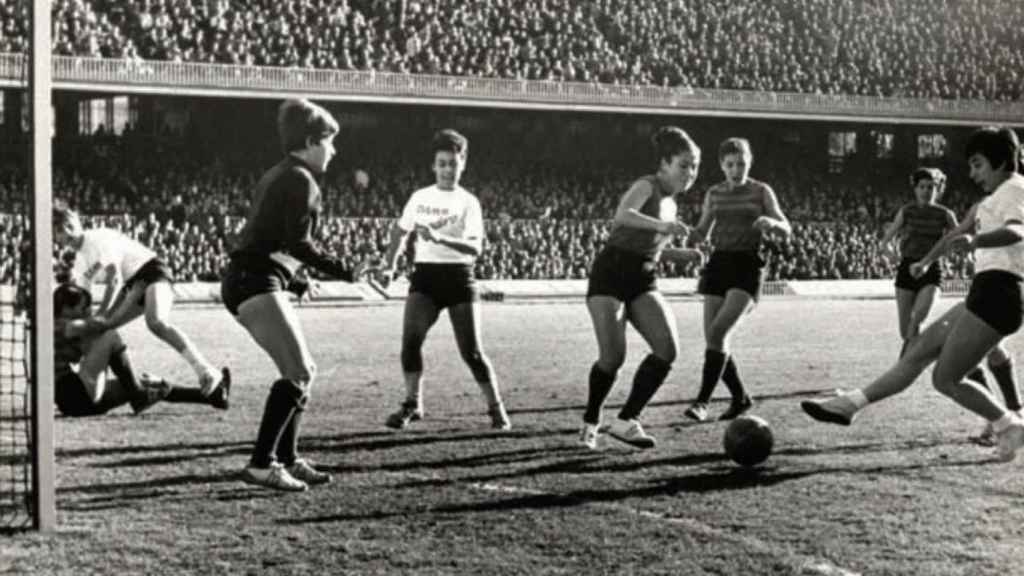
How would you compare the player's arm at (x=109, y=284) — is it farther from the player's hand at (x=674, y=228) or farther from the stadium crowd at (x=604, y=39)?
the stadium crowd at (x=604, y=39)

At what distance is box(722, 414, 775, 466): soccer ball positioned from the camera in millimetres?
8375

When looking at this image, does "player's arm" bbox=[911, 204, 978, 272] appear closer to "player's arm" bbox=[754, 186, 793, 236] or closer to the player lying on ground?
"player's arm" bbox=[754, 186, 793, 236]

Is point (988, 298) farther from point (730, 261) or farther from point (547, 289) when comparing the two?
point (547, 289)

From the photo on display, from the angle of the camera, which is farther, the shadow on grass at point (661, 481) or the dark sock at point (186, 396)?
the dark sock at point (186, 396)

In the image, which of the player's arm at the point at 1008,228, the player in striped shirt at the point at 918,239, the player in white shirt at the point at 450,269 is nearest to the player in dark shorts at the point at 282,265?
the player in white shirt at the point at 450,269

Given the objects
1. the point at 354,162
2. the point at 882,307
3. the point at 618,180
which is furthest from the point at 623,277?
the point at 618,180

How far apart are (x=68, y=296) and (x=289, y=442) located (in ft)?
10.7

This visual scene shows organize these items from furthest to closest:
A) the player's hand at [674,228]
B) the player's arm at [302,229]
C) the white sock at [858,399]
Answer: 1. the white sock at [858,399]
2. the player's hand at [674,228]
3. the player's arm at [302,229]

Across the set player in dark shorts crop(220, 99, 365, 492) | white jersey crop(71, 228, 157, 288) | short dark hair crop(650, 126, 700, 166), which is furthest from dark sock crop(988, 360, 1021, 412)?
white jersey crop(71, 228, 157, 288)

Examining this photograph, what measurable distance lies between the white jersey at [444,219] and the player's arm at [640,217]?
5.09 feet

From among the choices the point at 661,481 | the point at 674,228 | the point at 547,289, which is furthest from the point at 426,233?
the point at 547,289

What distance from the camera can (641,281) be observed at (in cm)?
889

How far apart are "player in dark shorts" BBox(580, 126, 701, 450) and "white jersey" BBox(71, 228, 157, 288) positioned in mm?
3654

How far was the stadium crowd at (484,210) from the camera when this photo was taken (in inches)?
1318
